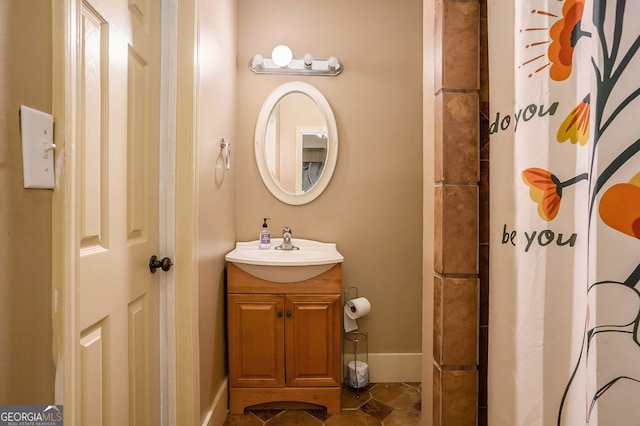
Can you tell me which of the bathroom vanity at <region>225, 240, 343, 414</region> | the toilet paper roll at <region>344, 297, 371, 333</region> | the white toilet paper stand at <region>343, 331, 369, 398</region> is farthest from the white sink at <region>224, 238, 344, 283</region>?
the white toilet paper stand at <region>343, 331, 369, 398</region>

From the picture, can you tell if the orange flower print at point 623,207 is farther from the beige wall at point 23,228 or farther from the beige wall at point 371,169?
the beige wall at point 371,169

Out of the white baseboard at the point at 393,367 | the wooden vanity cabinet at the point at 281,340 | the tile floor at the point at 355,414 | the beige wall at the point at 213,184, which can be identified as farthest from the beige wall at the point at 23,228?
the white baseboard at the point at 393,367

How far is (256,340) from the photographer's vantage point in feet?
5.71

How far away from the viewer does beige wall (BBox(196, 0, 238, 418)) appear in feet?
4.53

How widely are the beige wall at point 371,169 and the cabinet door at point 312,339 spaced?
446mm

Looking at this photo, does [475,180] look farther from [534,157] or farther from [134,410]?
[134,410]

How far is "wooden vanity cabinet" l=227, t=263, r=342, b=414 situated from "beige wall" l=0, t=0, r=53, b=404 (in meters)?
1.18

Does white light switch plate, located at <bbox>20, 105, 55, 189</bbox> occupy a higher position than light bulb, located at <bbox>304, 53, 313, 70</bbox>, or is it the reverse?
light bulb, located at <bbox>304, 53, 313, 70</bbox>

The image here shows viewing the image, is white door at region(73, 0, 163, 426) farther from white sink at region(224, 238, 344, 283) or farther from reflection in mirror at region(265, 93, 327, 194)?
reflection in mirror at region(265, 93, 327, 194)

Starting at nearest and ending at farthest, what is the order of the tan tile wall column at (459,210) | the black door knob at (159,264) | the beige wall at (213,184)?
the tan tile wall column at (459,210), the black door knob at (159,264), the beige wall at (213,184)

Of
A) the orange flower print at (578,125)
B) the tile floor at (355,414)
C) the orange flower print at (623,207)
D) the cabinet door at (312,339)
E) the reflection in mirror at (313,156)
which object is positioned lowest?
the tile floor at (355,414)

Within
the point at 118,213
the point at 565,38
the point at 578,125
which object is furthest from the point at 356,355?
the point at 565,38

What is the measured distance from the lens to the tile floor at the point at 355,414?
171 centimetres

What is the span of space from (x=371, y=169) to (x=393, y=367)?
1334 mm
